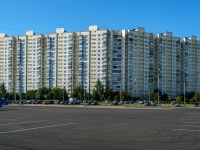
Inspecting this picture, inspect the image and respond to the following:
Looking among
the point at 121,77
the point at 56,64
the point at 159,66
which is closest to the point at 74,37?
the point at 56,64

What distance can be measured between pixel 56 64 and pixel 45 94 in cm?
1348

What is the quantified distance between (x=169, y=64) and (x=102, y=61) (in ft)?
101

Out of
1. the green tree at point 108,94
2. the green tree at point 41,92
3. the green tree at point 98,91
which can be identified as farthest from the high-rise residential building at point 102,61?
the green tree at point 41,92

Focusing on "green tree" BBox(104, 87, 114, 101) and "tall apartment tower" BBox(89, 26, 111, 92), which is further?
"tall apartment tower" BBox(89, 26, 111, 92)

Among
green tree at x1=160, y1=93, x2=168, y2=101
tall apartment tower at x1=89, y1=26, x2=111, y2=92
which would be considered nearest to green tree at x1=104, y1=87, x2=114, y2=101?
tall apartment tower at x1=89, y1=26, x2=111, y2=92

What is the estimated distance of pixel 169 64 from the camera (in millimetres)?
139000

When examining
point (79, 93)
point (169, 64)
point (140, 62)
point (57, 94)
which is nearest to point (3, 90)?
point (57, 94)

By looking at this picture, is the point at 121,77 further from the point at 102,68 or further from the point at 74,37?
the point at 74,37

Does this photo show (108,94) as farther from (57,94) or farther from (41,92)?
(41,92)

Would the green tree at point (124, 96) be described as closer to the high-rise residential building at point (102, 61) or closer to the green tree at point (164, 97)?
the high-rise residential building at point (102, 61)

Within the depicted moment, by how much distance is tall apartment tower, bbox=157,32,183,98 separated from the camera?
136750mm

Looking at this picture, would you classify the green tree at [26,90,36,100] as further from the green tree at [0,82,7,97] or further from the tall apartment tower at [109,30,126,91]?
the tall apartment tower at [109,30,126,91]

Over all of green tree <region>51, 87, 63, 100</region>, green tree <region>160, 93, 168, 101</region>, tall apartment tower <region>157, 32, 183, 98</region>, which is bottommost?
green tree <region>160, 93, 168, 101</region>

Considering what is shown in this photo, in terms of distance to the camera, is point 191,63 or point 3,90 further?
point 191,63
